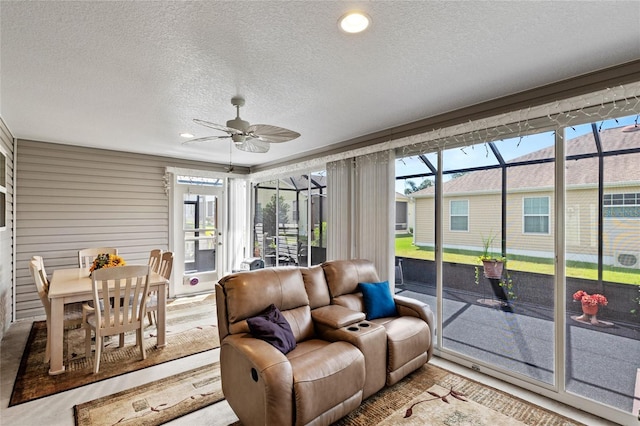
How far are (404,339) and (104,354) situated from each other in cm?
313

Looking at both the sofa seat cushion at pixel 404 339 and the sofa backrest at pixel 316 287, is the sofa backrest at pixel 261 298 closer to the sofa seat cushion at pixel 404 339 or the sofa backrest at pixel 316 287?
the sofa backrest at pixel 316 287

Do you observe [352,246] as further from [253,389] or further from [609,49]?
[609,49]

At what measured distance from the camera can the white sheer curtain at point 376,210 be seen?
12.4ft

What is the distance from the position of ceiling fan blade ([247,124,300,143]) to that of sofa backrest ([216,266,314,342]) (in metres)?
1.21

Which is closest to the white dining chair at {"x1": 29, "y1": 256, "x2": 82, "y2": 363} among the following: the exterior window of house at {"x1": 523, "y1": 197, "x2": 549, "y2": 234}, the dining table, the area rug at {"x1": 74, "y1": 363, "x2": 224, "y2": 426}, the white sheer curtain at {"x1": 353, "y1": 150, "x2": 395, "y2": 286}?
the dining table

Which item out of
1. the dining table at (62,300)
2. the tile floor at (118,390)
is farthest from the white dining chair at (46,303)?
the tile floor at (118,390)

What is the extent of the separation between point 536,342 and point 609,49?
92.3 inches

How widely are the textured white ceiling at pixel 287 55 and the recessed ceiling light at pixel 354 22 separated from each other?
0.05 meters

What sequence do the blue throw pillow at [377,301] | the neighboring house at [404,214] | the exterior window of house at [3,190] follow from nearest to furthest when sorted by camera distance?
the blue throw pillow at [377,301]
the exterior window of house at [3,190]
the neighboring house at [404,214]

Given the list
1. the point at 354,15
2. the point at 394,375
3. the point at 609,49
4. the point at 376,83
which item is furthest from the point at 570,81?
the point at 394,375

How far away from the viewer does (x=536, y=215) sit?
275 cm

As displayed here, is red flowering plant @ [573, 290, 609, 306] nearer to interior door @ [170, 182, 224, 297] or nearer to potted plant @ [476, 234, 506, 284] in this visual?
potted plant @ [476, 234, 506, 284]

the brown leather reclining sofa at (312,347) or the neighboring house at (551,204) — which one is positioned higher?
the neighboring house at (551,204)

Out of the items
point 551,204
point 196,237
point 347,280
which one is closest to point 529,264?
point 551,204
